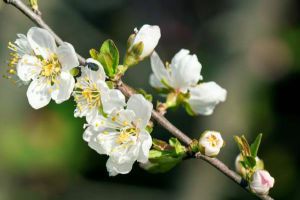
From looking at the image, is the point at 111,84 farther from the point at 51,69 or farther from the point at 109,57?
the point at 51,69

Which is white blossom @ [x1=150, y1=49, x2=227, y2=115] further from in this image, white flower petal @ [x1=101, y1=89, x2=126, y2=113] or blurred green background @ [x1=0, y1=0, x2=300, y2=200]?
blurred green background @ [x1=0, y1=0, x2=300, y2=200]

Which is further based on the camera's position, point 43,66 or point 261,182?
point 43,66

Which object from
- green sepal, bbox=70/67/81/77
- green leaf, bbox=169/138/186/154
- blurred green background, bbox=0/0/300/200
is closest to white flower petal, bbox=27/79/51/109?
green sepal, bbox=70/67/81/77

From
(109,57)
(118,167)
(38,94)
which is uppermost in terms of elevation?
(109,57)

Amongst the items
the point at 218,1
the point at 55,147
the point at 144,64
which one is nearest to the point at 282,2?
the point at 218,1

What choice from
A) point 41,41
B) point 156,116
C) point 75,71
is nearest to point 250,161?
point 156,116

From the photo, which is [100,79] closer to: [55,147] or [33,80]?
[33,80]
